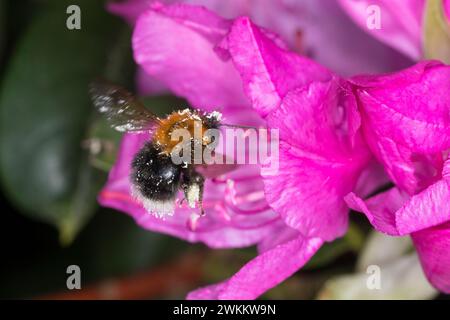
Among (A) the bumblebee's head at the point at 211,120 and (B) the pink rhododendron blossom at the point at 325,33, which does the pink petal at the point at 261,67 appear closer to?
(A) the bumblebee's head at the point at 211,120

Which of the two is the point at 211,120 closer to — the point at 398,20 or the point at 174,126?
the point at 174,126

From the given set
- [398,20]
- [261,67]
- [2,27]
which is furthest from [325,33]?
[2,27]

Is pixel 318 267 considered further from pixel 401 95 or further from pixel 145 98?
pixel 401 95

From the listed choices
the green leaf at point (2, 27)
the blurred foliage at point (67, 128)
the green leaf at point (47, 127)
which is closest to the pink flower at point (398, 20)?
the blurred foliage at point (67, 128)

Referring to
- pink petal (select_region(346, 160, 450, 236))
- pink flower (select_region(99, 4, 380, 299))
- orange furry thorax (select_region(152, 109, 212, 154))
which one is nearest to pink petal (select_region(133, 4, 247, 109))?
pink flower (select_region(99, 4, 380, 299))

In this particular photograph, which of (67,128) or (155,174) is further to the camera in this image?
(67,128)

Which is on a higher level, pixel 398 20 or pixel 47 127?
pixel 398 20
